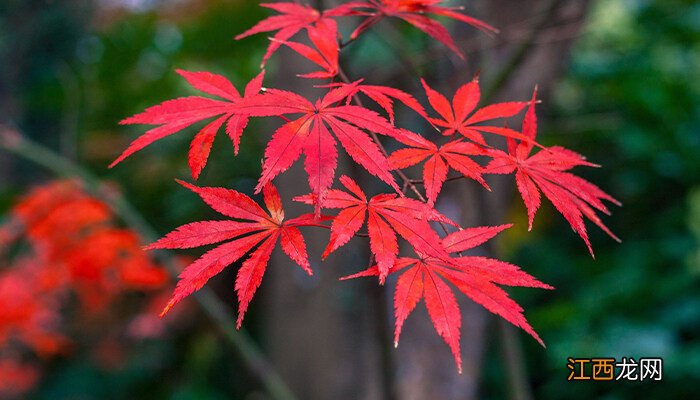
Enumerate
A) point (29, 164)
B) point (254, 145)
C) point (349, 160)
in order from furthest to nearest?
1. point (29, 164)
2. point (254, 145)
3. point (349, 160)

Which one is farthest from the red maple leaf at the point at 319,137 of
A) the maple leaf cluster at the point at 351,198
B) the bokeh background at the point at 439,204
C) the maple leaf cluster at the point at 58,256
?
the maple leaf cluster at the point at 58,256

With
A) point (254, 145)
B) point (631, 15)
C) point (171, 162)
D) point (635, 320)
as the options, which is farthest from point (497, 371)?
point (631, 15)

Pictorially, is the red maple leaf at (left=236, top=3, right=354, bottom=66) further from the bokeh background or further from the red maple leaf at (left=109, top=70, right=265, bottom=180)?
the bokeh background

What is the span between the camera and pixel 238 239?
1.48 feet

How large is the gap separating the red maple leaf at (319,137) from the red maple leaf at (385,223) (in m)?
0.03

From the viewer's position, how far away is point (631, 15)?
12.6ft

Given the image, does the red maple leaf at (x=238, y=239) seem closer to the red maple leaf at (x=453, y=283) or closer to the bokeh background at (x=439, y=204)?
the red maple leaf at (x=453, y=283)

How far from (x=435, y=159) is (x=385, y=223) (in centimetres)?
7

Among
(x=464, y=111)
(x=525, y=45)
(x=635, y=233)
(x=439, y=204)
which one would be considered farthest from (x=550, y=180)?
(x=635, y=233)

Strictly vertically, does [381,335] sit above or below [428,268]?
below

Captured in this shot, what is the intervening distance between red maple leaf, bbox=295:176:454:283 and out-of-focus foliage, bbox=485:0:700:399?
1.16 metres

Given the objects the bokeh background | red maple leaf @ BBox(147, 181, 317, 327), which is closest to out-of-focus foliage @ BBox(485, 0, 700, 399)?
the bokeh background

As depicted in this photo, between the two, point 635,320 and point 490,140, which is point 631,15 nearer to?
point 635,320

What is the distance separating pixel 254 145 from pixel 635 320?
1.73 m
